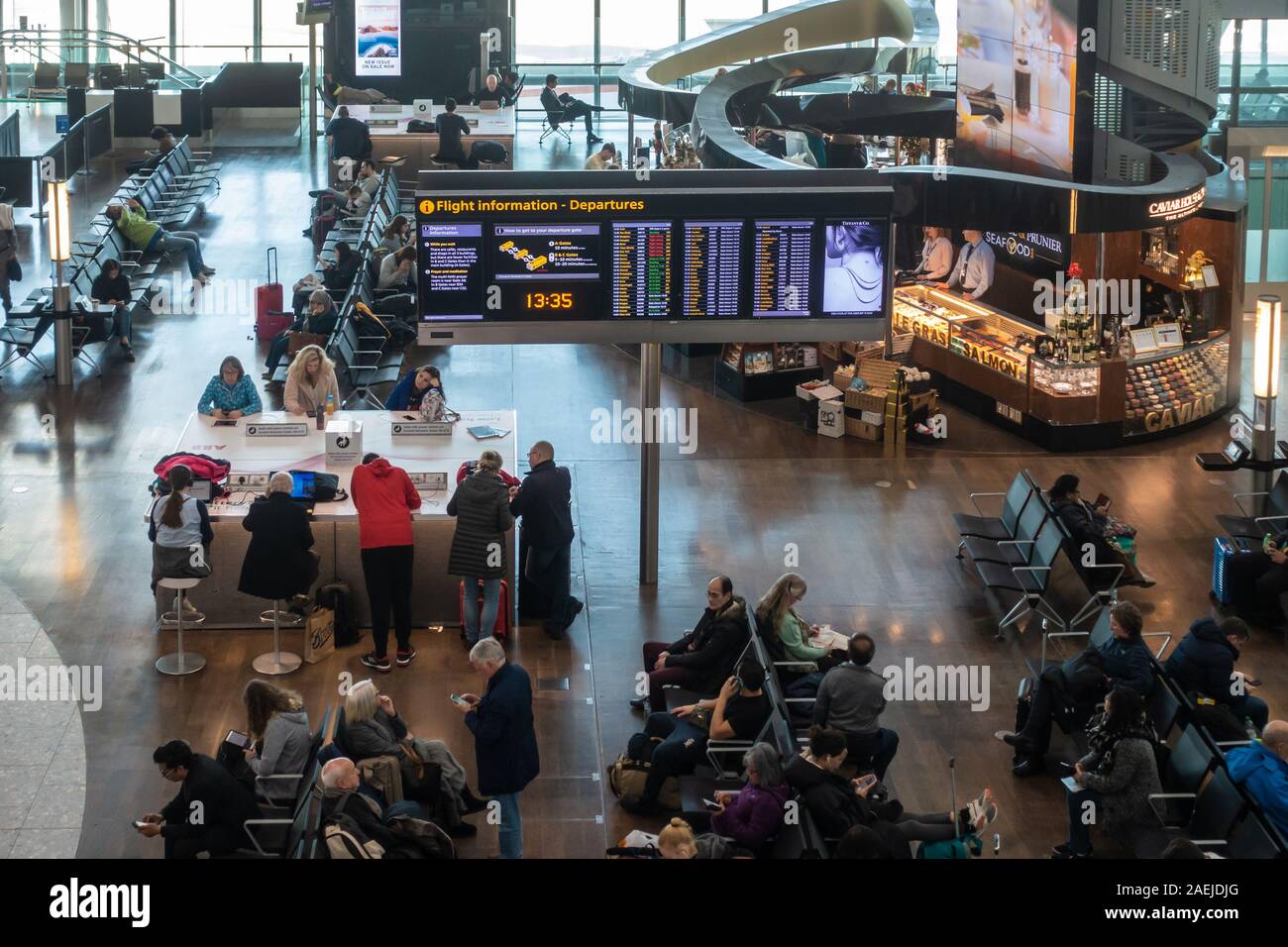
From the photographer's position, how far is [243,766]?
31.0 ft

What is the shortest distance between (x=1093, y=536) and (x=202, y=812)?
21.6ft

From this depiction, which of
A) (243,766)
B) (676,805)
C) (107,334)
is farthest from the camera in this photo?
(107,334)

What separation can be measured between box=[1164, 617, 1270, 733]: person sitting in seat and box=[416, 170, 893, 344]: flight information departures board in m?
3.21

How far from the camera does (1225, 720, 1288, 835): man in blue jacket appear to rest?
8961 millimetres

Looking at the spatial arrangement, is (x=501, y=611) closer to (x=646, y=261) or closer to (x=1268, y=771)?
(x=646, y=261)

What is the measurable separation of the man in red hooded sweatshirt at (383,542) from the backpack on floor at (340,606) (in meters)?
0.27

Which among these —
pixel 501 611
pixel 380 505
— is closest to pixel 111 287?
pixel 380 505

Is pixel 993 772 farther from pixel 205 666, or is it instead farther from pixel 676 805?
pixel 205 666

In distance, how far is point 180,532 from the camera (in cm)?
1180

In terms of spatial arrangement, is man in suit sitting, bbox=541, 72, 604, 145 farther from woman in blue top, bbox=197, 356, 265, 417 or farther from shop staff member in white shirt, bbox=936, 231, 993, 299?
woman in blue top, bbox=197, 356, 265, 417

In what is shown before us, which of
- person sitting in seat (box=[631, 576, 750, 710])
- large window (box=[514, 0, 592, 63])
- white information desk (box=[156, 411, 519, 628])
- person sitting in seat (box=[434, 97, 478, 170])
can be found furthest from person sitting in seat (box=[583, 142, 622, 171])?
person sitting in seat (box=[631, 576, 750, 710])

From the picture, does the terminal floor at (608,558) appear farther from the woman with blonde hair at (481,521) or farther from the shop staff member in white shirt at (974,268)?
the shop staff member in white shirt at (974,268)
